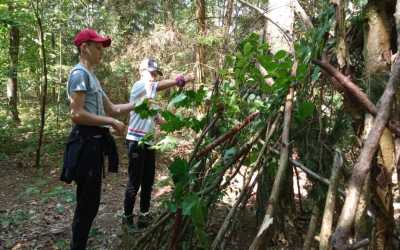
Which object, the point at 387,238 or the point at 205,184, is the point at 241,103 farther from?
the point at 387,238

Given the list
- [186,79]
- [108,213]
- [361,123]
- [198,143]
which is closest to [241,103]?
[198,143]

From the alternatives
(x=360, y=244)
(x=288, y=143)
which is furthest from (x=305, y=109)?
(x=360, y=244)

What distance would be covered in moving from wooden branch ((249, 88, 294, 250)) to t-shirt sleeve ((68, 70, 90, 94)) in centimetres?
157

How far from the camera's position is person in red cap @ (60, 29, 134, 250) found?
2.79 meters

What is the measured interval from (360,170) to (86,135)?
2196 millimetres

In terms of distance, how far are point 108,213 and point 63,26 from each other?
7.94 meters

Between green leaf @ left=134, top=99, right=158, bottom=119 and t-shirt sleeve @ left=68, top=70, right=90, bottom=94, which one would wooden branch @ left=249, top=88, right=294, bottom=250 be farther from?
t-shirt sleeve @ left=68, top=70, right=90, bottom=94

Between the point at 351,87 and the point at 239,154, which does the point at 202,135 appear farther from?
the point at 351,87

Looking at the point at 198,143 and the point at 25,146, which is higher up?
the point at 198,143

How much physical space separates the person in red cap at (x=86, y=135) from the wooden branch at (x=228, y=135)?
98cm

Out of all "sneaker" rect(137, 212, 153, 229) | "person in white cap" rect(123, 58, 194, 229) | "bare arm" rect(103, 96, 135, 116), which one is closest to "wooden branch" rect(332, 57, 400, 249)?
"bare arm" rect(103, 96, 135, 116)

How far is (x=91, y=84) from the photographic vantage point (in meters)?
2.87

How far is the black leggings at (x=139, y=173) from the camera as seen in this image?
3707 mm

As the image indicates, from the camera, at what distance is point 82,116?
9.09 ft
